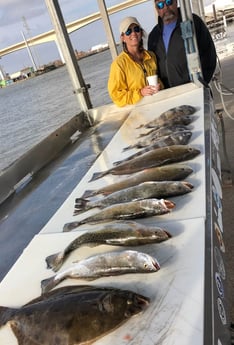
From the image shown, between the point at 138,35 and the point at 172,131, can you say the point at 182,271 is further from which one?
the point at 138,35

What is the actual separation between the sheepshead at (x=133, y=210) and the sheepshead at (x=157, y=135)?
1285 mm

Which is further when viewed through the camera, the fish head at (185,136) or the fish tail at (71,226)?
the fish head at (185,136)

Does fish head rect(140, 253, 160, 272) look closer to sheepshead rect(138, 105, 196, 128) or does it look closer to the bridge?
sheepshead rect(138, 105, 196, 128)

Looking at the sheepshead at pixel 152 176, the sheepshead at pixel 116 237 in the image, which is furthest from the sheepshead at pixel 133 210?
the sheepshead at pixel 152 176

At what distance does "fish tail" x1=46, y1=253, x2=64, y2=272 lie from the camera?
6.68 feet

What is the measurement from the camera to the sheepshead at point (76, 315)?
59.1 inches

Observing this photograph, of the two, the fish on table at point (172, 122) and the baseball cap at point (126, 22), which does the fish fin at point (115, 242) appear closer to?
the fish on table at point (172, 122)

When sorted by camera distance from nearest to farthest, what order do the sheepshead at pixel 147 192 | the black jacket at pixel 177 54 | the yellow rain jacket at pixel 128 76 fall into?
the sheepshead at pixel 147 192, the yellow rain jacket at pixel 128 76, the black jacket at pixel 177 54

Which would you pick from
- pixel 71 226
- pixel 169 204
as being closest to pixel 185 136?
pixel 169 204

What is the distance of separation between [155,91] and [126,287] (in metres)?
→ 3.90

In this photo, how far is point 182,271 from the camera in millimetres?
1677

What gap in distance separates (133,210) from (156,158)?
31.0 inches

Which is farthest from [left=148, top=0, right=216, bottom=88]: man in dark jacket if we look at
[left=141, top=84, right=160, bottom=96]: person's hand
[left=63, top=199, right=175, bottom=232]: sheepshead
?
[left=63, top=199, right=175, bottom=232]: sheepshead

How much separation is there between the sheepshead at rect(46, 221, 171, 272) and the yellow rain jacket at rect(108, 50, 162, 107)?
333 centimetres
